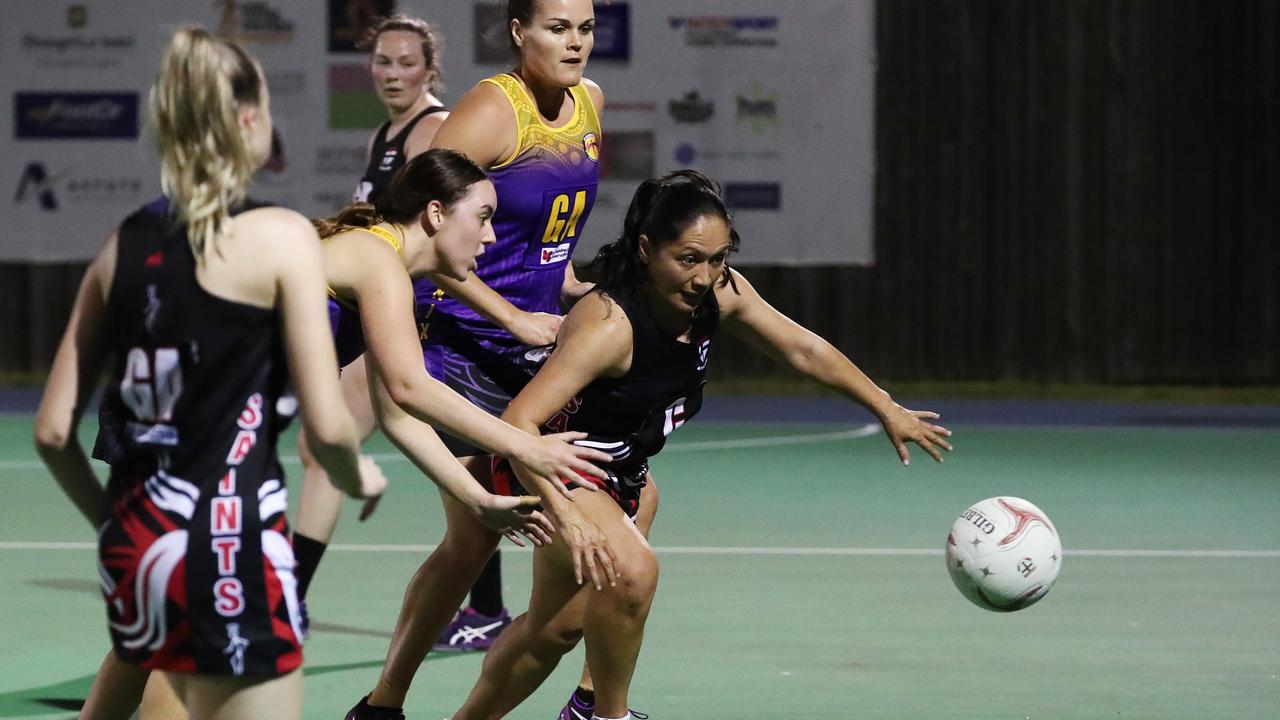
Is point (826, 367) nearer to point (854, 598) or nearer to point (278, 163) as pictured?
point (854, 598)

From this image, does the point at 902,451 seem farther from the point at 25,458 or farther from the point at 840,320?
the point at 840,320

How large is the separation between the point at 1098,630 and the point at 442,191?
3006mm

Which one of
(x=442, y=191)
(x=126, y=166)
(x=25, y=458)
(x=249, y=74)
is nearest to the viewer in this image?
(x=249, y=74)

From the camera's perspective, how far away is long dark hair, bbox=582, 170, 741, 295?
415 centimetres

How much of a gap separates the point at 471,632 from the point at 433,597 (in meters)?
A: 1.22

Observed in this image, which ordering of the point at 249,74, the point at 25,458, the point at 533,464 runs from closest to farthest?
1. the point at 249,74
2. the point at 533,464
3. the point at 25,458

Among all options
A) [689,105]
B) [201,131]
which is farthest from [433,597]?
[689,105]

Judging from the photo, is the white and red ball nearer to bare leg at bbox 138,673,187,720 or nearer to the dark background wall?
bare leg at bbox 138,673,187,720

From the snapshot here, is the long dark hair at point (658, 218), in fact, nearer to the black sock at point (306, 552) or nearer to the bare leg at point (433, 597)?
the bare leg at point (433, 597)

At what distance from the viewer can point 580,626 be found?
4.29 meters

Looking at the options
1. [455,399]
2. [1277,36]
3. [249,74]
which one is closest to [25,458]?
[455,399]

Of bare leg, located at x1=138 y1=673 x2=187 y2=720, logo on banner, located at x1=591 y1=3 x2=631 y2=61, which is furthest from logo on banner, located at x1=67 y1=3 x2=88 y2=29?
bare leg, located at x1=138 y1=673 x2=187 y2=720

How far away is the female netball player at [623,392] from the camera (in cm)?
409

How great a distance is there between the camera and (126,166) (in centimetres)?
1325
